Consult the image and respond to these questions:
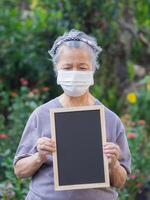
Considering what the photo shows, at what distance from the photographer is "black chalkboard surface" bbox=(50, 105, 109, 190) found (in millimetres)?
3250

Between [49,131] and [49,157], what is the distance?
0.13 metres

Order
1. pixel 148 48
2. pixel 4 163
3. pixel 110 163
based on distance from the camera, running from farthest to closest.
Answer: pixel 148 48
pixel 4 163
pixel 110 163

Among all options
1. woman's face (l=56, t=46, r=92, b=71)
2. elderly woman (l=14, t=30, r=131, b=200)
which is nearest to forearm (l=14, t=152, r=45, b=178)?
elderly woman (l=14, t=30, r=131, b=200)

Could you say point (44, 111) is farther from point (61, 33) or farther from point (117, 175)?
point (61, 33)

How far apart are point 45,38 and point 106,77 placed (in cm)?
89

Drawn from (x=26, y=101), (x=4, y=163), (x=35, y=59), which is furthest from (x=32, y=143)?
(x=35, y=59)

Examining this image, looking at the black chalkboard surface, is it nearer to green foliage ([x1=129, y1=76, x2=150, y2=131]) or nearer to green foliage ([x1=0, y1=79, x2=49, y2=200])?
green foliage ([x1=0, y1=79, x2=49, y2=200])

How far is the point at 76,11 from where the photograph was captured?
25.6 feet

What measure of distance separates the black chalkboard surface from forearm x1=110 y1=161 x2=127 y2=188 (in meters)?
0.07

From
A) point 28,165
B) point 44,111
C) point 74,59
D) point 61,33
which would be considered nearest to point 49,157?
point 28,165

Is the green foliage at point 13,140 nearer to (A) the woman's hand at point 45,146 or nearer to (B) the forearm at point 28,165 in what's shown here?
(B) the forearm at point 28,165

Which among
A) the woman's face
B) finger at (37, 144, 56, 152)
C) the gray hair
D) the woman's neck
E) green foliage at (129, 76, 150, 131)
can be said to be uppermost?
green foliage at (129, 76, 150, 131)

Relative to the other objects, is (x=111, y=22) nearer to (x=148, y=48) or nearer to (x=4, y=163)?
(x=148, y=48)

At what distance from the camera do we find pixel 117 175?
3.33 m
